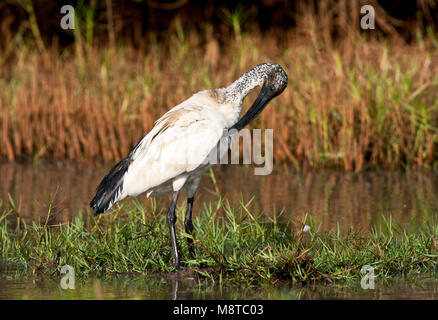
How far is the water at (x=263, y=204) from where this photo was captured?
4824 millimetres

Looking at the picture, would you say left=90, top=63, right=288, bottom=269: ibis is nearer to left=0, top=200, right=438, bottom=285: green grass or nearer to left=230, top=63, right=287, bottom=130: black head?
left=230, top=63, right=287, bottom=130: black head

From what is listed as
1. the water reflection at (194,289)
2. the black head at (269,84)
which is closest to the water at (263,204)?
the water reflection at (194,289)

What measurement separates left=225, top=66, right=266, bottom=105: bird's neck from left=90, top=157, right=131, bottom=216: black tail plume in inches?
31.9

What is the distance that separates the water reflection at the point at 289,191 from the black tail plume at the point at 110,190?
122 cm

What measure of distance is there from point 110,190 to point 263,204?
7.55ft

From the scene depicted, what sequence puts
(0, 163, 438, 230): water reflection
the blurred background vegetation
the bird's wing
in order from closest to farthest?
the bird's wing < (0, 163, 438, 230): water reflection < the blurred background vegetation

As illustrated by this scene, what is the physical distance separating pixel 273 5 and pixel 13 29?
16.5 ft

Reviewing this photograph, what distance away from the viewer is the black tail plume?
18.1ft

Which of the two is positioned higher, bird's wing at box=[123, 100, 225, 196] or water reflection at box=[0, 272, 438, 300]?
bird's wing at box=[123, 100, 225, 196]

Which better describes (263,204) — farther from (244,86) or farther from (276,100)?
(276,100)

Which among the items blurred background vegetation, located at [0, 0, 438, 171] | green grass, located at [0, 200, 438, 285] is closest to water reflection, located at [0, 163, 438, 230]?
blurred background vegetation, located at [0, 0, 438, 171]

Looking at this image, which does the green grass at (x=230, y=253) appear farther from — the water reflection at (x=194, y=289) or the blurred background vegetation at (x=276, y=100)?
the blurred background vegetation at (x=276, y=100)
